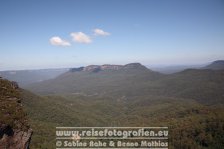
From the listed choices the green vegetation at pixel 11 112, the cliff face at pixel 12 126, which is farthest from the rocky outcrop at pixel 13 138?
the green vegetation at pixel 11 112

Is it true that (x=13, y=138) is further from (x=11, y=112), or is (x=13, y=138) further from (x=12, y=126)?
(x=11, y=112)

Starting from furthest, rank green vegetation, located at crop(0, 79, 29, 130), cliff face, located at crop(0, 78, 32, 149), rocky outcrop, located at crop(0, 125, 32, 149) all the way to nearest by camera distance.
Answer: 1. green vegetation, located at crop(0, 79, 29, 130)
2. cliff face, located at crop(0, 78, 32, 149)
3. rocky outcrop, located at crop(0, 125, 32, 149)

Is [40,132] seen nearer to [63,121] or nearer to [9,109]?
[63,121]

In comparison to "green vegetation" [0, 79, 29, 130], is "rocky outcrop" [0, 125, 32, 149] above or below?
below

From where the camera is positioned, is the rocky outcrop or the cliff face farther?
the cliff face

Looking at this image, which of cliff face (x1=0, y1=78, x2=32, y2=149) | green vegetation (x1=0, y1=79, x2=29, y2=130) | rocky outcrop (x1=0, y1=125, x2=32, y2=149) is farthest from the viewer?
green vegetation (x1=0, y1=79, x2=29, y2=130)

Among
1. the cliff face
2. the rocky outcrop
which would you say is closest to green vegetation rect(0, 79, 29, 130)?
the cliff face

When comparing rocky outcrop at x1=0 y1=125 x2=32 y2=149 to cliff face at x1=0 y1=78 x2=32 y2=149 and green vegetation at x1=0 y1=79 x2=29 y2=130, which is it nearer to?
cliff face at x1=0 y1=78 x2=32 y2=149

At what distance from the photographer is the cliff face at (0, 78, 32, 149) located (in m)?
22.9

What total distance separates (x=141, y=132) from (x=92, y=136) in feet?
49.5

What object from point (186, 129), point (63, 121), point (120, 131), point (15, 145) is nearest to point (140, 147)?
point (120, 131)

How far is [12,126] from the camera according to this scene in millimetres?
23984

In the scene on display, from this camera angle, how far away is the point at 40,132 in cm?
7075

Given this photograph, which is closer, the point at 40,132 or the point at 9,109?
the point at 9,109
